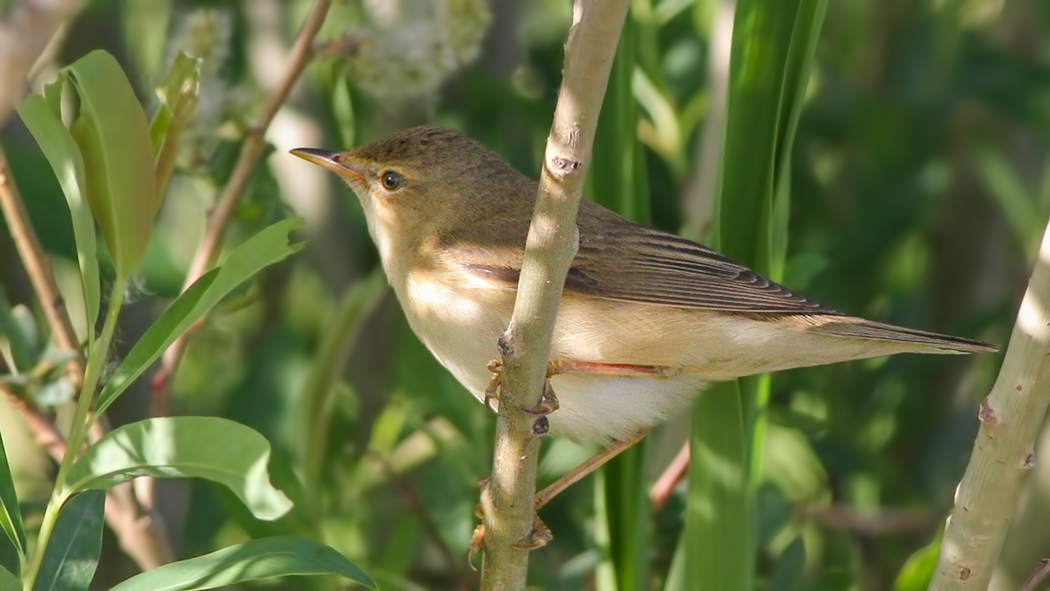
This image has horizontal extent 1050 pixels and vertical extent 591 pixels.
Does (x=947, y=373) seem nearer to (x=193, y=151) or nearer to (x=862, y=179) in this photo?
(x=862, y=179)

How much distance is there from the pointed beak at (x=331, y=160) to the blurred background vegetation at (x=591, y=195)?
14 cm

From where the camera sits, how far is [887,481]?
13.5ft

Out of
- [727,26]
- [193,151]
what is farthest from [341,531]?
[727,26]

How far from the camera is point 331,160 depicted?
3.17m

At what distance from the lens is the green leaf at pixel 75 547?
1.94 metres

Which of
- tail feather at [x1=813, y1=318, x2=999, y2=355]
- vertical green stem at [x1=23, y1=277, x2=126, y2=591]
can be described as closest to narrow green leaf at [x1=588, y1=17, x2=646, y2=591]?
tail feather at [x1=813, y1=318, x2=999, y2=355]

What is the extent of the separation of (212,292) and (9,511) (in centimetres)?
47

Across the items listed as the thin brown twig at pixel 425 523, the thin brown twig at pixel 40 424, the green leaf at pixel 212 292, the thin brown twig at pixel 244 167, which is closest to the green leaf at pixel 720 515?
the green leaf at pixel 212 292

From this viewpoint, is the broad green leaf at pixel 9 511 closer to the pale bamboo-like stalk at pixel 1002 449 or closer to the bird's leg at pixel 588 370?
the bird's leg at pixel 588 370

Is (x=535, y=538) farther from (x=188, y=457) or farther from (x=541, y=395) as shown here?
(x=188, y=457)

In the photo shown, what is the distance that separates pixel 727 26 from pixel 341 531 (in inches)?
72.3

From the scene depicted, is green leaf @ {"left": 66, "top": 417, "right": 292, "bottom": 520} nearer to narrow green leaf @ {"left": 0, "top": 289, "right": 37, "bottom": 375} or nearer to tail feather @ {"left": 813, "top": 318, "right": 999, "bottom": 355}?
narrow green leaf @ {"left": 0, "top": 289, "right": 37, "bottom": 375}

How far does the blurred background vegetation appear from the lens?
3023 mm

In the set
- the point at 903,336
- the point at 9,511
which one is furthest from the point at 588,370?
the point at 9,511
